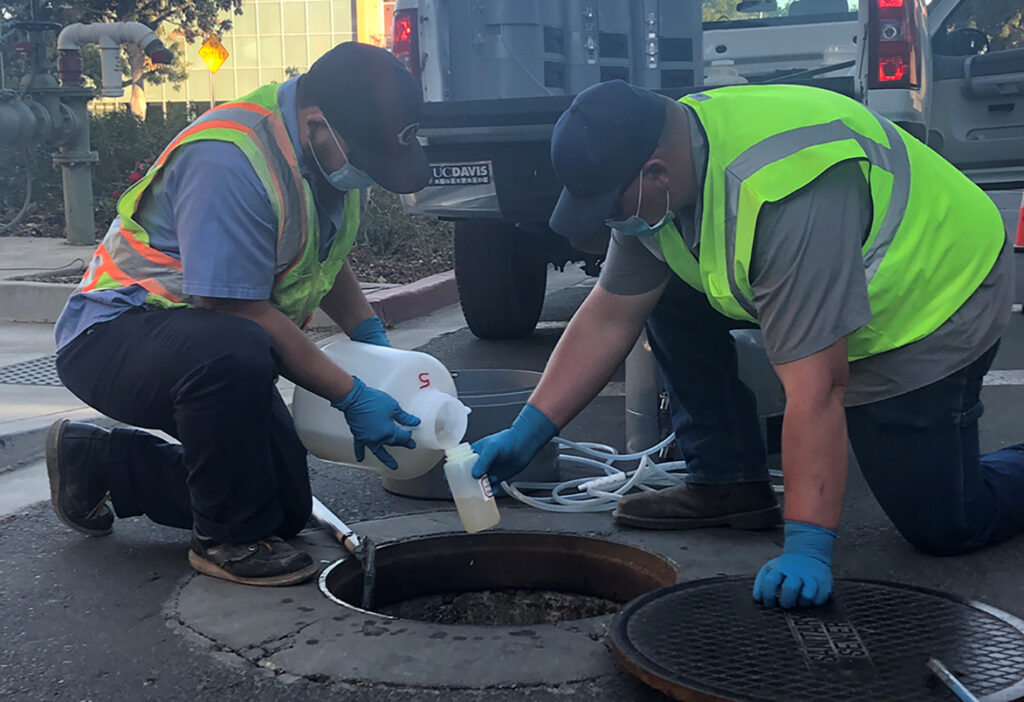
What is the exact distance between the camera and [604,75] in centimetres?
629

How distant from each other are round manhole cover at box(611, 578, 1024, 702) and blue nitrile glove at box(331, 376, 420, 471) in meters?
0.71

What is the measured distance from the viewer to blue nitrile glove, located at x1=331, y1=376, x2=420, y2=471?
2.72 m

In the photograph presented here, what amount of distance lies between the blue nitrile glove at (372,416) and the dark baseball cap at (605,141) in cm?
67

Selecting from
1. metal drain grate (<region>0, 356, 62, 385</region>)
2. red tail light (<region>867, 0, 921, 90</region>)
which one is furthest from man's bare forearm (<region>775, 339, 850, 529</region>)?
metal drain grate (<region>0, 356, 62, 385</region>)

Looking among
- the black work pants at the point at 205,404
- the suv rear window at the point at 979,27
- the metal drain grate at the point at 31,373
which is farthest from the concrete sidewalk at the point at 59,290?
the black work pants at the point at 205,404

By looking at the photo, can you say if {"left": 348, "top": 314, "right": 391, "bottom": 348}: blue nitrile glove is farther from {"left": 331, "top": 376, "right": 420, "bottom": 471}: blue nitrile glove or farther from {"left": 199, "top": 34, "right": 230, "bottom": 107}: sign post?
{"left": 199, "top": 34, "right": 230, "bottom": 107}: sign post

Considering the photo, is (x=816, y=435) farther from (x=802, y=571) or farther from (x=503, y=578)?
(x=503, y=578)

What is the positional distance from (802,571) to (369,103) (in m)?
1.39

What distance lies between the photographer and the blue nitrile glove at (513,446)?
106 inches

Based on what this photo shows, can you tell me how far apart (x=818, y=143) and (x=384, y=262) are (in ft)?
19.2

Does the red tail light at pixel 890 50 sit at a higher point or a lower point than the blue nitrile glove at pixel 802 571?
higher

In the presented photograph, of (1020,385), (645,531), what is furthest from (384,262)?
(645,531)

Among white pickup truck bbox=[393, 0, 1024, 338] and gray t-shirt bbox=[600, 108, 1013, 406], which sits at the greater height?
white pickup truck bbox=[393, 0, 1024, 338]

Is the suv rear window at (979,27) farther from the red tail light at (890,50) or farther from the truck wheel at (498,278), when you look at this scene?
the truck wheel at (498,278)
